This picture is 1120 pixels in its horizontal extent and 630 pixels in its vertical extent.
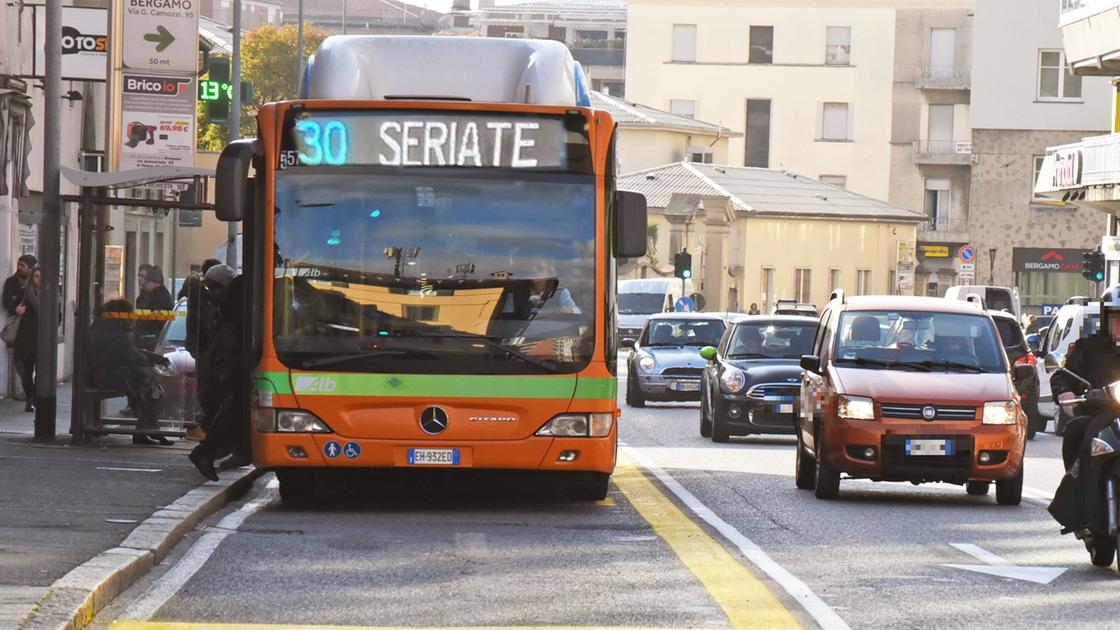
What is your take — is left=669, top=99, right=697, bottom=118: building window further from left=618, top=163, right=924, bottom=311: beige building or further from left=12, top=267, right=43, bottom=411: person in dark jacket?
left=12, top=267, right=43, bottom=411: person in dark jacket

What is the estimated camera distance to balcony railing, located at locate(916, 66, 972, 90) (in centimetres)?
10025

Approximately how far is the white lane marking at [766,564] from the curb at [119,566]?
3.22m

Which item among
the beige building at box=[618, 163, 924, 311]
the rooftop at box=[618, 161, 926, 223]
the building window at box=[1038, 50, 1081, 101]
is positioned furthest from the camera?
the rooftop at box=[618, 161, 926, 223]

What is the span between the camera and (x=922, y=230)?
9812 centimetres

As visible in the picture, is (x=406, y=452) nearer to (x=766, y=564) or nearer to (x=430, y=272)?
(x=430, y=272)

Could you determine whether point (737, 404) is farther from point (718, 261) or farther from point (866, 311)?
point (718, 261)

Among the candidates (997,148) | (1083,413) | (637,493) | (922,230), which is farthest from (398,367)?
(922,230)

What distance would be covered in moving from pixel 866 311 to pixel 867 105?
86558 millimetres

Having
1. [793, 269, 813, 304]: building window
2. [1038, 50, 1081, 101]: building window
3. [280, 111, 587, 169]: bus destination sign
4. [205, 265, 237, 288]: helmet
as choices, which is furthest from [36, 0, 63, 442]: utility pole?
[793, 269, 813, 304]: building window

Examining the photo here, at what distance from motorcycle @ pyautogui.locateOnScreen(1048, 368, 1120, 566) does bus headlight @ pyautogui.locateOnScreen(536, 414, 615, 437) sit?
133 inches

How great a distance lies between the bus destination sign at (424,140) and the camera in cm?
1498

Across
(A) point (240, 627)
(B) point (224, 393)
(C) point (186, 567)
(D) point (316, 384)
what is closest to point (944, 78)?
(B) point (224, 393)

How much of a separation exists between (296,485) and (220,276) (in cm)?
184

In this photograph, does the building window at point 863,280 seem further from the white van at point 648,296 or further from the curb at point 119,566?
the curb at point 119,566
